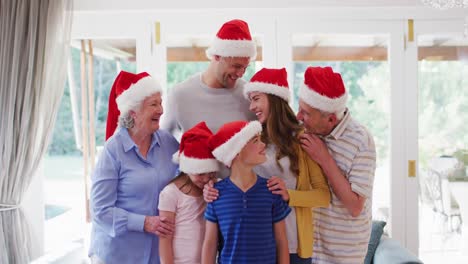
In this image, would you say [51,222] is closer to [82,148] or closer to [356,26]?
[82,148]

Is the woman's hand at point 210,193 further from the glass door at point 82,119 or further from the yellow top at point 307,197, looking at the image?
the glass door at point 82,119

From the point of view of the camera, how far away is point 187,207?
1903mm

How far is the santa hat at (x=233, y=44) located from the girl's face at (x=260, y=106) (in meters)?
0.22

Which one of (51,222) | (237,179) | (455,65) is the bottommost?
(51,222)

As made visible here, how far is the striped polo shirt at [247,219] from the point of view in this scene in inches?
68.2

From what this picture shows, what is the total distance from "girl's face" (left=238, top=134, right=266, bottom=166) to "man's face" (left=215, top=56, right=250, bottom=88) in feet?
1.35

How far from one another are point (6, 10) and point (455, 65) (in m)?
3.09

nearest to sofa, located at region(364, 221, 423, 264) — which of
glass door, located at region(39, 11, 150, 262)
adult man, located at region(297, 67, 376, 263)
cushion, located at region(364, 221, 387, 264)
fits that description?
cushion, located at region(364, 221, 387, 264)

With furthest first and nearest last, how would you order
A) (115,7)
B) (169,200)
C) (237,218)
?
(115,7)
(169,200)
(237,218)

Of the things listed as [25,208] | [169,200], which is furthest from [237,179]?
[25,208]

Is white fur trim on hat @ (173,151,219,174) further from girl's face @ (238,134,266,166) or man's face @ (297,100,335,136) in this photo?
man's face @ (297,100,335,136)

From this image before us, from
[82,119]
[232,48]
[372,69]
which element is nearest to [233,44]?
[232,48]

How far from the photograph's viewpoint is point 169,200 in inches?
74.6

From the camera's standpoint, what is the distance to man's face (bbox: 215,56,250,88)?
206 cm
